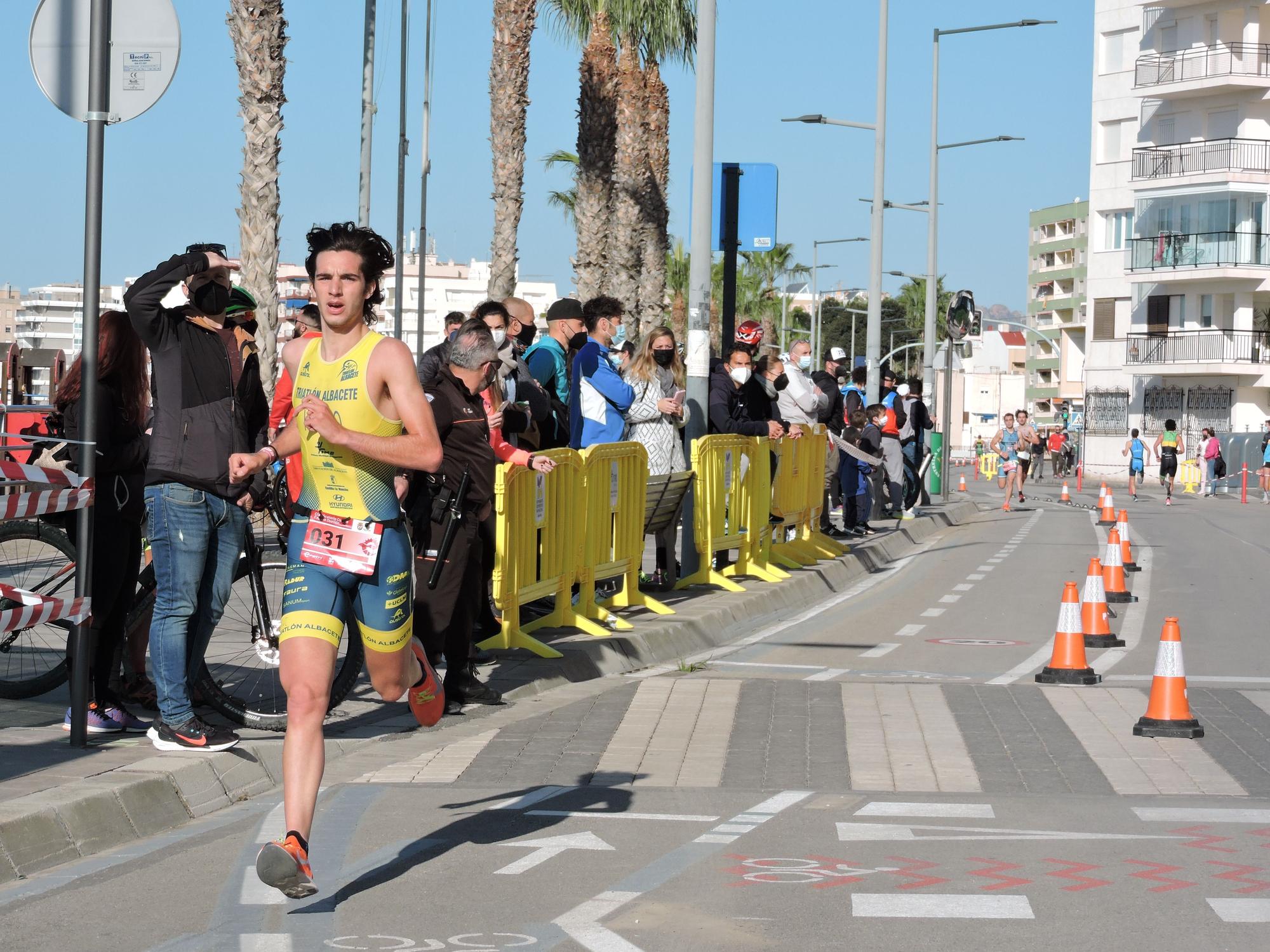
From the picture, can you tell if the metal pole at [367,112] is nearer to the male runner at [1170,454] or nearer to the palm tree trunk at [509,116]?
the palm tree trunk at [509,116]

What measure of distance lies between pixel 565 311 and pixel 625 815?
22.5ft

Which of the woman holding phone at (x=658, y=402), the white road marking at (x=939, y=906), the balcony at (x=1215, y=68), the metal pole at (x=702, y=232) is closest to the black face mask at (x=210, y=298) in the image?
the white road marking at (x=939, y=906)

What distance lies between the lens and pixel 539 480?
11.1 metres

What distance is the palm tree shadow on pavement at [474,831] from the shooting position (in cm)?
594

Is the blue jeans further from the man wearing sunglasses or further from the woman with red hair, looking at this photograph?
the woman with red hair

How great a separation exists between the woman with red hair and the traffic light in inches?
1042

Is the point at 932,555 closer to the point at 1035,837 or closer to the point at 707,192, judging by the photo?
the point at 707,192

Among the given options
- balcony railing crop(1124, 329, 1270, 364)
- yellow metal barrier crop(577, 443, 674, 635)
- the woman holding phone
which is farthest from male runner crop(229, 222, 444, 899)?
balcony railing crop(1124, 329, 1270, 364)

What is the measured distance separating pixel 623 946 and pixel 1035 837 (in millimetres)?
2206

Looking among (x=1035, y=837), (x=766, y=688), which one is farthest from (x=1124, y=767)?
(x=766, y=688)

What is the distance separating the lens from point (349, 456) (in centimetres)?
571

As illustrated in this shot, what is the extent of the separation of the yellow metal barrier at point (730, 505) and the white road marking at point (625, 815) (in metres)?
8.06

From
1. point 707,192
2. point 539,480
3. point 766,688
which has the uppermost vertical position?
point 707,192

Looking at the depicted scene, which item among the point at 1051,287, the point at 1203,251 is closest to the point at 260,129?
the point at 1203,251
